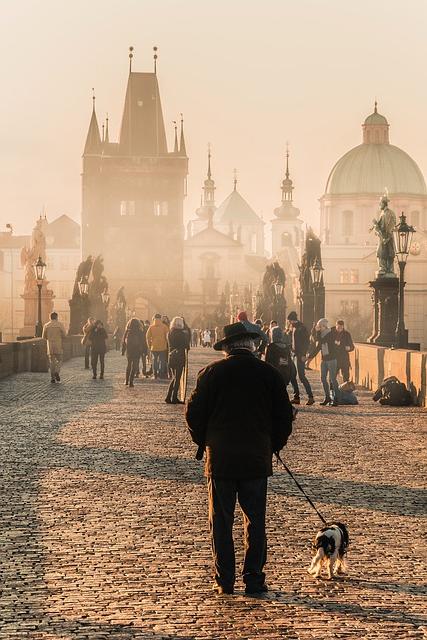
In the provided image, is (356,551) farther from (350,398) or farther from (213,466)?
(350,398)

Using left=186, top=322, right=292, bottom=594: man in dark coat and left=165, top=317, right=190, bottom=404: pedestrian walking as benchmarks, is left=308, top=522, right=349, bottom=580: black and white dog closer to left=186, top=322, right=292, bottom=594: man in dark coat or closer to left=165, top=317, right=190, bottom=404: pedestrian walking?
left=186, top=322, right=292, bottom=594: man in dark coat

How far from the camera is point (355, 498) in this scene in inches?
440

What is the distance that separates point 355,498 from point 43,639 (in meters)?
5.18

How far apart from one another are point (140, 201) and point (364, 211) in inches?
914

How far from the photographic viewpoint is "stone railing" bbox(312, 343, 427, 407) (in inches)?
894

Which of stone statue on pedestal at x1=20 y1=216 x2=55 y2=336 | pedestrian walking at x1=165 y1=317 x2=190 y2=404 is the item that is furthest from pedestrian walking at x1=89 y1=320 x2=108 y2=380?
stone statue on pedestal at x1=20 y1=216 x2=55 y2=336

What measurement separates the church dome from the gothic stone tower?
1619cm

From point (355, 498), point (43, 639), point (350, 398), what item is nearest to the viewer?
point (43, 639)

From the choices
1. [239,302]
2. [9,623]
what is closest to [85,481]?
[9,623]

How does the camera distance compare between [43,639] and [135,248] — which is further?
[135,248]

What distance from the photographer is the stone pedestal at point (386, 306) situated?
110ft

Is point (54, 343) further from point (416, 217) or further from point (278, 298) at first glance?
point (416, 217)

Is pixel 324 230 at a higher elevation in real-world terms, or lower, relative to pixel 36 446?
higher

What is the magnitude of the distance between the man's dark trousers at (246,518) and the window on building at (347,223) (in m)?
127
